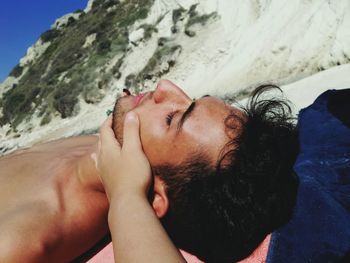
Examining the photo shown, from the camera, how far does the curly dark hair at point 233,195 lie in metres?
1.92

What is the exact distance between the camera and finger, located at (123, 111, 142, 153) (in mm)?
2018

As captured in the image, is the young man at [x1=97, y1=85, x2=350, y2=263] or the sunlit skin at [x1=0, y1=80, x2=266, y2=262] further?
the sunlit skin at [x1=0, y1=80, x2=266, y2=262]

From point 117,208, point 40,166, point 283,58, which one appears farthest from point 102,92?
point 117,208

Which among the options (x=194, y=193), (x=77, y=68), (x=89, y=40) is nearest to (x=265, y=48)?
(x=194, y=193)

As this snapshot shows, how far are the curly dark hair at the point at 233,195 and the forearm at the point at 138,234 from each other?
0.39 metres

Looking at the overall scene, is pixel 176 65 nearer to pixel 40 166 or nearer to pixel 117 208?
pixel 40 166

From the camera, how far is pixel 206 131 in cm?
201

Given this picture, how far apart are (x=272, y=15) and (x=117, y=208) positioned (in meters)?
8.50

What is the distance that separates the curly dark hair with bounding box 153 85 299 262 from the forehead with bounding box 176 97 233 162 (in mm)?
38

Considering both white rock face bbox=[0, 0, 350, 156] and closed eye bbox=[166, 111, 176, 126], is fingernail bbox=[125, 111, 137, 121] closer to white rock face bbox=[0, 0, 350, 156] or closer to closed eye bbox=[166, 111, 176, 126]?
closed eye bbox=[166, 111, 176, 126]

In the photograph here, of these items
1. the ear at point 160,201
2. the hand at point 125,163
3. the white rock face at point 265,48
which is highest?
the hand at point 125,163

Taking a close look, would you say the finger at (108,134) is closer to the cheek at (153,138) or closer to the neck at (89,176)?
the cheek at (153,138)

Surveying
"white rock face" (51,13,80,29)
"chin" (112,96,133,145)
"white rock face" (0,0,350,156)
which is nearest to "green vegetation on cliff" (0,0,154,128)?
"white rock face" (51,13,80,29)

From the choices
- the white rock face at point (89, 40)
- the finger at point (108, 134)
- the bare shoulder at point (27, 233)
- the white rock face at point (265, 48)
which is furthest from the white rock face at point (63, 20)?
the bare shoulder at point (27, 233)
